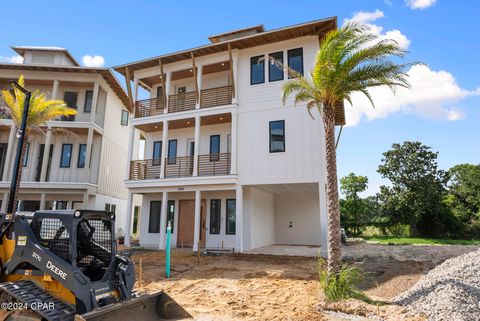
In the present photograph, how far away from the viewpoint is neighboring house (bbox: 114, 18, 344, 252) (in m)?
15.1

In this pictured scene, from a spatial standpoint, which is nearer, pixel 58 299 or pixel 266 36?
pixel 58 299

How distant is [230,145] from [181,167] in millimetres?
3076

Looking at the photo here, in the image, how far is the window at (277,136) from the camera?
15.2 metres

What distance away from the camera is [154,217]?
18438 mm

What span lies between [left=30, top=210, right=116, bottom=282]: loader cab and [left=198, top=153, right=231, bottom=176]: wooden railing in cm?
1042

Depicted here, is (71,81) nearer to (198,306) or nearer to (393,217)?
(198,306)

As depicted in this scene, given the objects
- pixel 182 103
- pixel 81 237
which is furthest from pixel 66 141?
pixel 81 237

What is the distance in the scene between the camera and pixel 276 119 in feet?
51.1

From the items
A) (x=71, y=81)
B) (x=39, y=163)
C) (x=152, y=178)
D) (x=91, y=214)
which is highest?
(x=71, y=81)

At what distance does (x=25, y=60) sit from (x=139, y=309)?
22921 millimetres

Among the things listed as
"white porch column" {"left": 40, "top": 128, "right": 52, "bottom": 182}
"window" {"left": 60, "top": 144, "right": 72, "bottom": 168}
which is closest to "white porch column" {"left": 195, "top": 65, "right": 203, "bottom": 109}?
"white porch column" {"left": 40, "top": 128, "right": 52, "bottom": 182}

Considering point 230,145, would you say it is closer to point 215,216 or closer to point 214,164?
point 214,164

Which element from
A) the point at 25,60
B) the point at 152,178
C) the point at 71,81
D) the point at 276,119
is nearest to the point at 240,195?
the point at 276,119

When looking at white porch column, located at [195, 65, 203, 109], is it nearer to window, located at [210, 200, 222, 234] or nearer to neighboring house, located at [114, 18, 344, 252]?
neighboring house, located at [114, 18, 344, 252]
